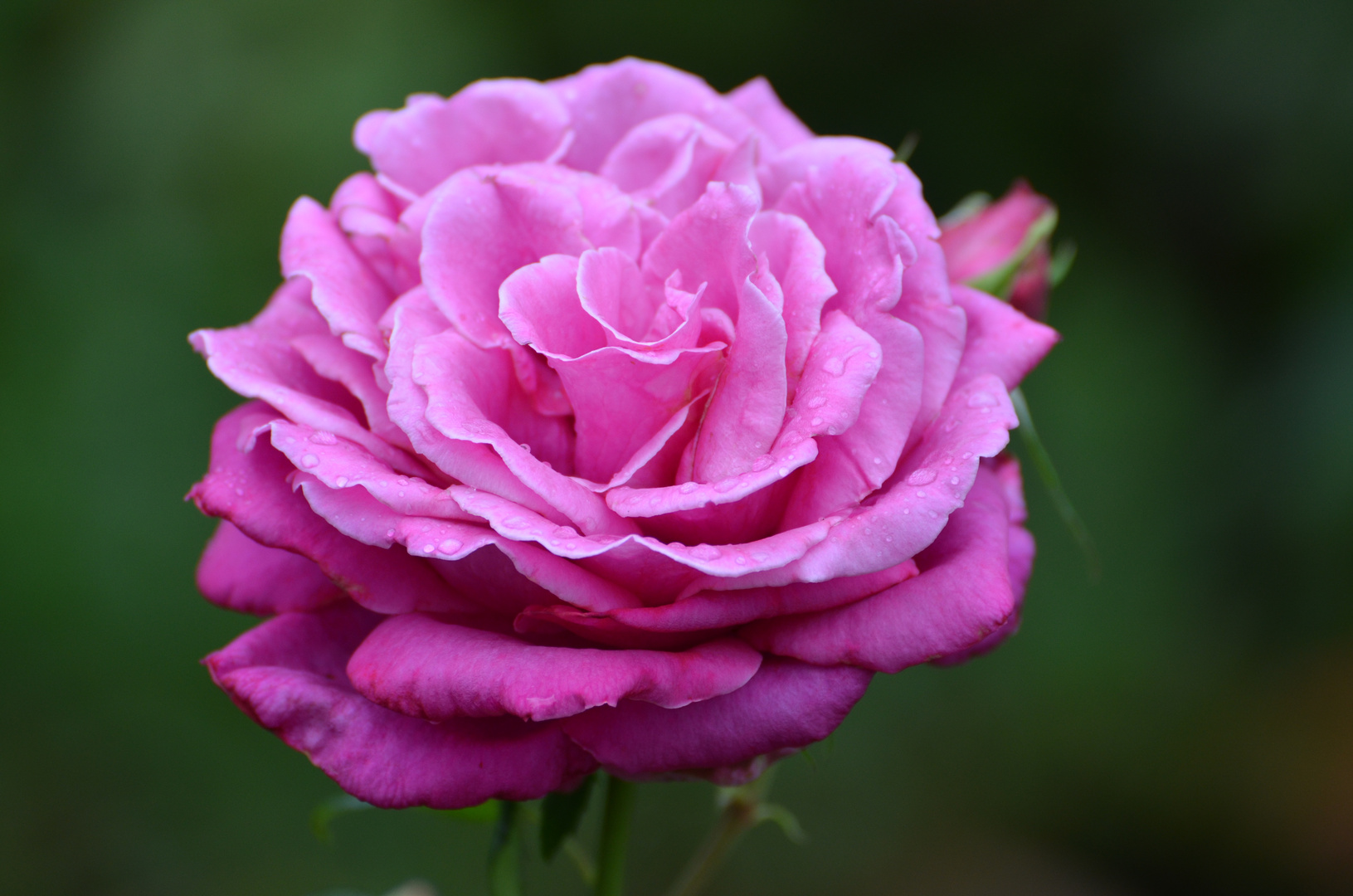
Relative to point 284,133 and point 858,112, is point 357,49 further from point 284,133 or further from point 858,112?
point 858,112

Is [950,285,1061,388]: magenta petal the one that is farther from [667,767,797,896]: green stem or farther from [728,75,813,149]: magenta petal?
[667,767,797,896]: green stem

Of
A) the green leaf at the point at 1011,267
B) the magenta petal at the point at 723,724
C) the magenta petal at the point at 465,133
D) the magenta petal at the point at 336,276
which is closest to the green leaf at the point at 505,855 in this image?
the magenta petal at the point at 723,724

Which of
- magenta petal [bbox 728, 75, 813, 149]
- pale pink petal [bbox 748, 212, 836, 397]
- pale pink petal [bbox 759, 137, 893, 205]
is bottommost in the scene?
pale pink petal [bbox 748, 212, 836, 397]

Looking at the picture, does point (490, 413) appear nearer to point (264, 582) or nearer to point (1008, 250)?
point (264, 582)

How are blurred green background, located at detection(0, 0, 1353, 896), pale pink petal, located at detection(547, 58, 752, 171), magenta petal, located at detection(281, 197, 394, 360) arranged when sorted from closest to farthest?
1. magenta petal, located at detection(281, 197, 394, 360)
2. pale pink petal, located at detection(547, 58, 752, 171)
3. blurred green background, located at detection(0, 0, 1353, 896)

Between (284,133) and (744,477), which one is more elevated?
(284,133)

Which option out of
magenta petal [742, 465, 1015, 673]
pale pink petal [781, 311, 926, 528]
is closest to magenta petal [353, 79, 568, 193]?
pale pink petal [781, 311, 926, 528]

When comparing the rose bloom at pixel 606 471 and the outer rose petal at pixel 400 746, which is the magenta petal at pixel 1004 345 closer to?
the rose bloom at pixel 606 471

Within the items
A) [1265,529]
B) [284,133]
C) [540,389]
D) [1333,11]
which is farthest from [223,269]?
[1333,11]
